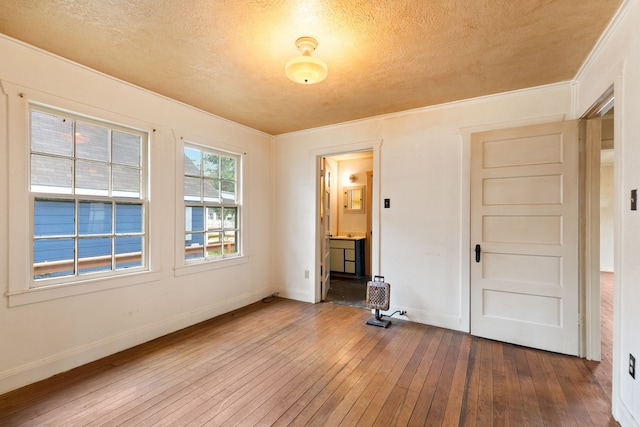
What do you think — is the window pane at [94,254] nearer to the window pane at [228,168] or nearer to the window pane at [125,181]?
the window pane at [125,181]

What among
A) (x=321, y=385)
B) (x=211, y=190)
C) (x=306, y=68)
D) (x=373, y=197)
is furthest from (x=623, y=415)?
(x=211, y=190)

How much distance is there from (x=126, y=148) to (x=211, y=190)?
3.52 ft

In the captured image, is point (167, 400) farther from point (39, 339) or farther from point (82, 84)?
point (82, 84)

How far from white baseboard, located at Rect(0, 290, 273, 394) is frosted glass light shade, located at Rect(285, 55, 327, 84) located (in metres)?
2.78

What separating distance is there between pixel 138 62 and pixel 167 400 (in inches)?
103

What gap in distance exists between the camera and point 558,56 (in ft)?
7.78

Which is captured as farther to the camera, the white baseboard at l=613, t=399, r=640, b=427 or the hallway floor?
the hallway floor

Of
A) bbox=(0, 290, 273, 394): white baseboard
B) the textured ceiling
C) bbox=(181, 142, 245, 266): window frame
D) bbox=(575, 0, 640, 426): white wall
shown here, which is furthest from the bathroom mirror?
bbox=(575, 0, 640, 426): white wall

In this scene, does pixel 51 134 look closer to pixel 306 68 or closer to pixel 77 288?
pixel 77 288

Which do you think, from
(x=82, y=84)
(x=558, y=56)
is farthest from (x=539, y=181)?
(x=82, y=84)

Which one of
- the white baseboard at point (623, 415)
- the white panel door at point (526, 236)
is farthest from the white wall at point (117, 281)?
the white baseboard at point (623, 415)

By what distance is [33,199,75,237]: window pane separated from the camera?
7.79ft

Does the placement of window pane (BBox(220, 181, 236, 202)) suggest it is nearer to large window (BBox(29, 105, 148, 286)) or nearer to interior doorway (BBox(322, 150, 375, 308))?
large window (BBox(29, 105, 148, 286))

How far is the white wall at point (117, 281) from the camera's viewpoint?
7.25 ft
